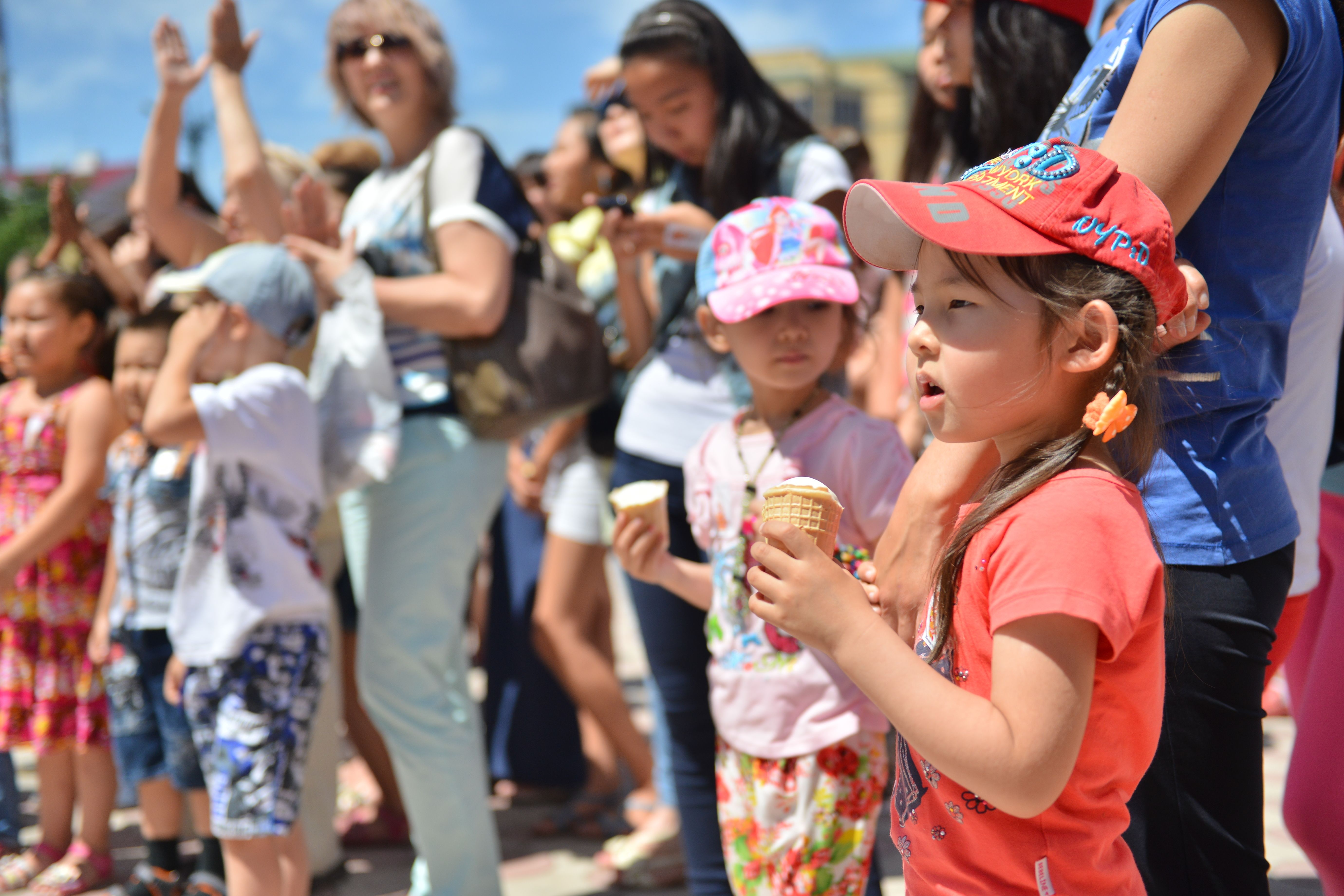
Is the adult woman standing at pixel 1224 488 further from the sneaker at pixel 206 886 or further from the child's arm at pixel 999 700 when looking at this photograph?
the sneaker at pixel 206 886

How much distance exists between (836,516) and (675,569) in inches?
27.3

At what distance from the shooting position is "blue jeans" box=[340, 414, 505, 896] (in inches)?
110

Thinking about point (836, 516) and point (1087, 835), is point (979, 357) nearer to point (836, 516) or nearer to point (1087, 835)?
point (836, 516)

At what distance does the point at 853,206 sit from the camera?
4.49 feet

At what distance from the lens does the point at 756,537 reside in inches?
78.5

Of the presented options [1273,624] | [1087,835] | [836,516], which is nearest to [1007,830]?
[1087,835]

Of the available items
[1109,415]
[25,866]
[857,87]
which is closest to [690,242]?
[1109,415]

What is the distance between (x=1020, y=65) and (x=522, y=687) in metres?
3.00

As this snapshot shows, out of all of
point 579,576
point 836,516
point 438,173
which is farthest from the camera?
point 579,576

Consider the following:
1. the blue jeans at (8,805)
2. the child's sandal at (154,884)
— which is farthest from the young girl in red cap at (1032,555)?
the blue jeans at (8,805)

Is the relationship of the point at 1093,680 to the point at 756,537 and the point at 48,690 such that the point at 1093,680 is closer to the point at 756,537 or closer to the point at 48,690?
the point at 756,537

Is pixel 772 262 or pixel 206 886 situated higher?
pixel 772 262

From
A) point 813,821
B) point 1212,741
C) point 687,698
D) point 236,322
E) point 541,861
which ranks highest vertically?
point 236,322

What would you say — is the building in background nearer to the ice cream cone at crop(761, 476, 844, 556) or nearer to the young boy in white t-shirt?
the young boy in white t-shirt
